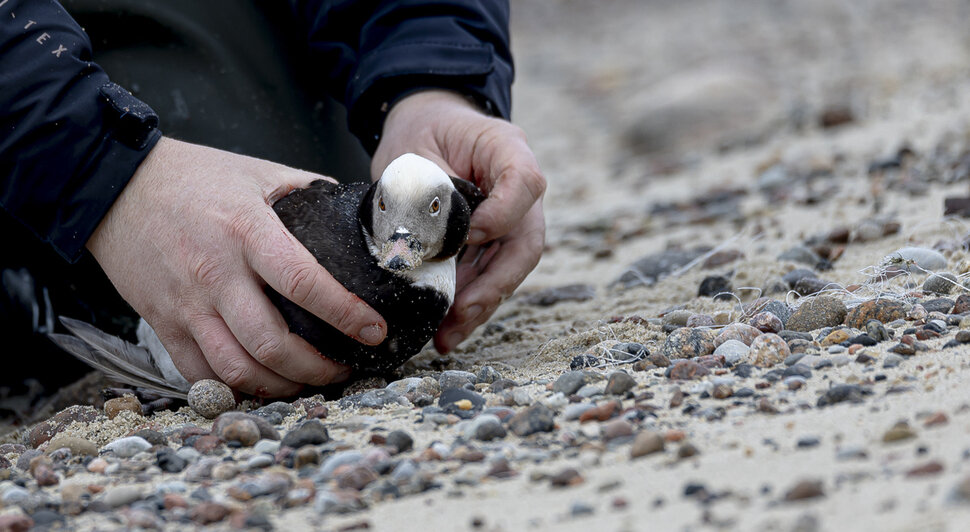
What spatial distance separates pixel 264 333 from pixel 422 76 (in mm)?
1484

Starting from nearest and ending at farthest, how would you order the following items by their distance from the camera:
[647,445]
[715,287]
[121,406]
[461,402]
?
[647,445], [461,402], [121,406], [715,287]

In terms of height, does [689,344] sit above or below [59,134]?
below

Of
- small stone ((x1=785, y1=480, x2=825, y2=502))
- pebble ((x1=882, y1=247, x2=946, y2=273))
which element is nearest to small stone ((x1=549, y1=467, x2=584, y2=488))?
small stone ((x1=785, y1=480, x2=825, y2=502))

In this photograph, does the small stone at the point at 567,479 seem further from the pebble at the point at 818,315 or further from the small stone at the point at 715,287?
the small stone at the point at 715,287

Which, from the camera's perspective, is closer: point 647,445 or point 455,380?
point 647,445

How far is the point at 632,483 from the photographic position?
191 centimetres

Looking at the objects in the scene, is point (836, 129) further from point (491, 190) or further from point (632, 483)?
point (632, 483)

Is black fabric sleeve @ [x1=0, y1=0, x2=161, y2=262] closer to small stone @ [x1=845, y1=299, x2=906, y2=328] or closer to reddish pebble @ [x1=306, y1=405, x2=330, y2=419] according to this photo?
reddish pebble @ [x1=306, y1=405, x2=330, y2=419]

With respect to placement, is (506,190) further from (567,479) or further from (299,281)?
(567,479)

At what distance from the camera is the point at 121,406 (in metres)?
3.01

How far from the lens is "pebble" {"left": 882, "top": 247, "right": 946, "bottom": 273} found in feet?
11.0

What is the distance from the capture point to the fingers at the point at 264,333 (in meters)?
2.87

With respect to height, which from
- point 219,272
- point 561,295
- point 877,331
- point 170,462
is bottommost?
point 561,295

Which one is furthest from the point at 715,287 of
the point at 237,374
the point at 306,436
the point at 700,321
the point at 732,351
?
the point at 306,436
